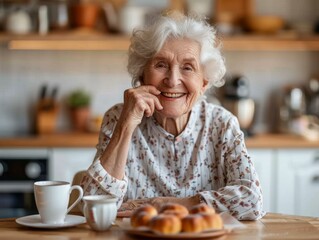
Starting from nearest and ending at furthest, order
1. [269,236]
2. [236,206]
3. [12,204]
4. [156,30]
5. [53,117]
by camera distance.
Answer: [269,236]
[236,206]
[156,30]
[12,204]
[53,117]

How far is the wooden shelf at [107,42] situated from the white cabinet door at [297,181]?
755 mm

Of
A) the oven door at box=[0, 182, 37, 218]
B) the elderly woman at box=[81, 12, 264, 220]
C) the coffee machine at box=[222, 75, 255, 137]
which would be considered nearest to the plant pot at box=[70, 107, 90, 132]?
the oven door at box=[0, 182, 37, 218]

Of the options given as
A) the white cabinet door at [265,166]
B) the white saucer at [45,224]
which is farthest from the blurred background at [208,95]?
the white saucer at [45,224]

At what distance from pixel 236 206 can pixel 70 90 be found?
2779mm

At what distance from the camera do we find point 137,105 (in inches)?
95.5

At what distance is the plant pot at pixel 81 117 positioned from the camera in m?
4.79

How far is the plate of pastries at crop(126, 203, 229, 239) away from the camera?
5.92 ft

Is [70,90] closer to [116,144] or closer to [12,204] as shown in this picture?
[12,204]

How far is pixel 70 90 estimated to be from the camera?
16.0ft

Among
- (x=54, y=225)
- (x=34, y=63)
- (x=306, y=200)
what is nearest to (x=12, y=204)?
(x=34, y=63)

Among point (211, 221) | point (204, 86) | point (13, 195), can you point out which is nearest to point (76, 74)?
point (13, 195)

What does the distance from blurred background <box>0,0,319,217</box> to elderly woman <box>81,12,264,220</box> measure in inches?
A: 67.7

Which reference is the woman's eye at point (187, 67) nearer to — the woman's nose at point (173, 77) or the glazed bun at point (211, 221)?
the woman's nose at point (173, 77)

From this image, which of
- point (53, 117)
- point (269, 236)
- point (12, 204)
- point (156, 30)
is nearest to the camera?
point (269, 236)
